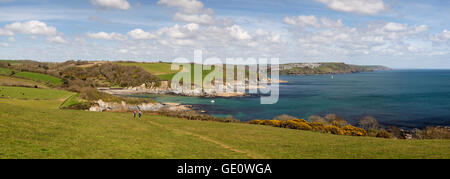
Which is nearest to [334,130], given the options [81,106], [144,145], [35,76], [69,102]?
[144,145]

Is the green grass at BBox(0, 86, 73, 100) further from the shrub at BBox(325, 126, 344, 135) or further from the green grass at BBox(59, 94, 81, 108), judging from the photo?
the shrub at BBox(325, 126, 344, 135)

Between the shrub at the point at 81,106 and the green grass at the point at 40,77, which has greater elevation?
the green grass at the point at 40,77

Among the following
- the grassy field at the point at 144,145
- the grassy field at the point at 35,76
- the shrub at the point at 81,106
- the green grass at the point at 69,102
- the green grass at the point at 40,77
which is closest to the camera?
the grassy field at the point at 144,145

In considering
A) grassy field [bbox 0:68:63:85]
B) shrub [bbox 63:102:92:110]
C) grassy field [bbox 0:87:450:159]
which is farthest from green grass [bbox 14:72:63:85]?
grassy field [bbox 0:87:450:159]

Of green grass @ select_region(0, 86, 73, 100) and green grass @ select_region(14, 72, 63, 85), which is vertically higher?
green grass @ select_region(14, 72, 63, 85)

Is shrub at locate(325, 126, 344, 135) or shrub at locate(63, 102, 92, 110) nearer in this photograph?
shrub at locate(325, 126, 344, 135)

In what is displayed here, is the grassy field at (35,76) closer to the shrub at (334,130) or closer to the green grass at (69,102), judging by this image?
the green grass at (69,102)

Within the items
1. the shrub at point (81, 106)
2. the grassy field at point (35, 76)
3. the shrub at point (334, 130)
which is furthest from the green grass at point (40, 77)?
the shrub at point (334, 130)

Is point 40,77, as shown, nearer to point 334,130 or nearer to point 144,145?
point 144,145

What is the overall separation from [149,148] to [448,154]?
70.3 ft
